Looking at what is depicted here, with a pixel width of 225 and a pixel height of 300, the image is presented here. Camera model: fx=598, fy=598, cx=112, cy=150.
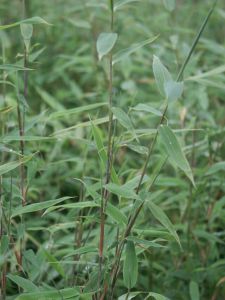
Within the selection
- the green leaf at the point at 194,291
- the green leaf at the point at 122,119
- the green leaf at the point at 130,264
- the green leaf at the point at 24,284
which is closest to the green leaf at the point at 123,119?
the green leaf at the point at 122,119

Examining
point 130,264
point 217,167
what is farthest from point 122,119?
point 217,167

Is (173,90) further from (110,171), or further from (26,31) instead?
(26,31)

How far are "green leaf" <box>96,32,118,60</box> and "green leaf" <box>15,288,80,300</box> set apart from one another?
1.40 feet

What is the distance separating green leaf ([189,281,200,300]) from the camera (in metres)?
1.37

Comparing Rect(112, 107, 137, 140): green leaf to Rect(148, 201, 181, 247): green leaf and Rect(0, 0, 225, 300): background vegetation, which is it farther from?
Rect(148, 201, 181, 247): green leaf

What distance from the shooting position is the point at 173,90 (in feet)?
3.24

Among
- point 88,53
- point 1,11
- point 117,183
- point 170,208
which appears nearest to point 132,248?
point 117,183

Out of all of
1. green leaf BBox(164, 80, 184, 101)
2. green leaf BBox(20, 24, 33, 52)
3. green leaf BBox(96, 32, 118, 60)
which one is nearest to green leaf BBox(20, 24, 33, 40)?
green leaf BBox(20, 24, 33, 52)

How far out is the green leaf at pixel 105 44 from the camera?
1.05 metres

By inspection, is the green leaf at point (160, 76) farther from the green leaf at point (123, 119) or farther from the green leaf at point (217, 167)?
the green leaf at point (217, 167)

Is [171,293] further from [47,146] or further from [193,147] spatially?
[47,146]

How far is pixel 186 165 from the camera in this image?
1.01 meters

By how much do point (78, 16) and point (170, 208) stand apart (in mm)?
1482

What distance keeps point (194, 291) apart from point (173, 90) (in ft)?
1.96
